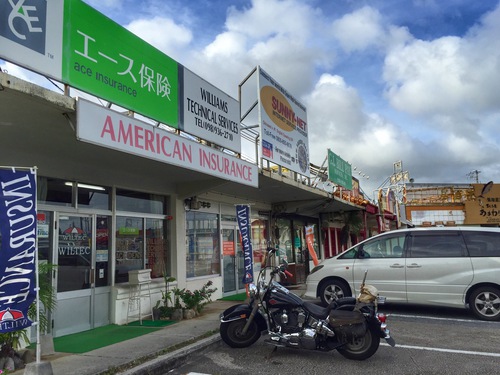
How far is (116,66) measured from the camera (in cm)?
635

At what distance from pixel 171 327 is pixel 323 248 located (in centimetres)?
1237

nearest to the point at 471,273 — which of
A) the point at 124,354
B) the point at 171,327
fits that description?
A: the point at 171,327

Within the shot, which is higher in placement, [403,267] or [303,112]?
[303,112]

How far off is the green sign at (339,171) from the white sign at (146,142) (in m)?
7.25

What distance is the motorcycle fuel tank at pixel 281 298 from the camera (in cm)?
578

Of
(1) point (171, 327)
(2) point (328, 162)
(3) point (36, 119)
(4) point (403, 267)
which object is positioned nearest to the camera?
(3) point (36, 119)

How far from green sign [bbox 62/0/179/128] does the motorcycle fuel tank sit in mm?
3438

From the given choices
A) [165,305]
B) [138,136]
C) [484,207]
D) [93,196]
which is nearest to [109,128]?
[138,136]

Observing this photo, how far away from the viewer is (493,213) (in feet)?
103

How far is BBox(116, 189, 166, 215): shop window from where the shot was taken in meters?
8.55

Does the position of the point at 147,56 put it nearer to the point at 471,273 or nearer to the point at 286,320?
the point at 286,320

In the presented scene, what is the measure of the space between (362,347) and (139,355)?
9.65 feet

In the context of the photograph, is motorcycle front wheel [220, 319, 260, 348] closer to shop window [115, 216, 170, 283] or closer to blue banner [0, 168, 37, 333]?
blue banner [0, 168, 37, 333]

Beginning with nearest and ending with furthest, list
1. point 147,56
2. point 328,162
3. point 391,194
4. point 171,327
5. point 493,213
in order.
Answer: point 147,56
point 171,327
point 328,162
point 391,194
point 493,213
